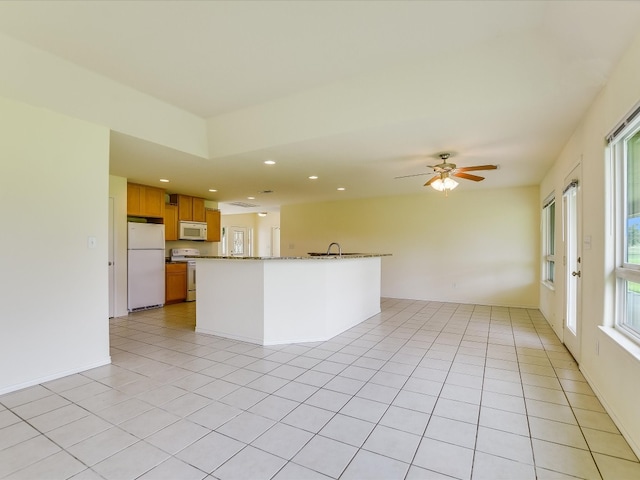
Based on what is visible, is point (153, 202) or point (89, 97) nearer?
point (89, 97)

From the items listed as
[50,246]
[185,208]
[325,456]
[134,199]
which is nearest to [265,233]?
[185,208]

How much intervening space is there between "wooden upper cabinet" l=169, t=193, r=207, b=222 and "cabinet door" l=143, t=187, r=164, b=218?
0.66m

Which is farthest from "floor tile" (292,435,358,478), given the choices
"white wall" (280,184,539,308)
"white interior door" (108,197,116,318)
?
"white wall" (280,184,539,308)

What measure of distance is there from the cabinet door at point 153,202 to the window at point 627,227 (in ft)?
20.9

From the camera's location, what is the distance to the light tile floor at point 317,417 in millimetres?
1725

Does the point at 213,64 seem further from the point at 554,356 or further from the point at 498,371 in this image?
the point at 554,356

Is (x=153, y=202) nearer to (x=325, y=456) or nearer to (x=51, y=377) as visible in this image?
(x=51, y=377)

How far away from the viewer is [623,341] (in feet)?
6.90

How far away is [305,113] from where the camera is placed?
338 cm

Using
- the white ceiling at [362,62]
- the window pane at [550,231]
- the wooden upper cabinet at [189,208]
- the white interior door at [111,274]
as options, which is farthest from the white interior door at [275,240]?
the window pane at [550,231]

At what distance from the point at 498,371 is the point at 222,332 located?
125 inches

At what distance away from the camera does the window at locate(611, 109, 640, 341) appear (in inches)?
83.2

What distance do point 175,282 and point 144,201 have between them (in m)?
1.75

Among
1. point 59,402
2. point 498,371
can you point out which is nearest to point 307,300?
point 498,371
